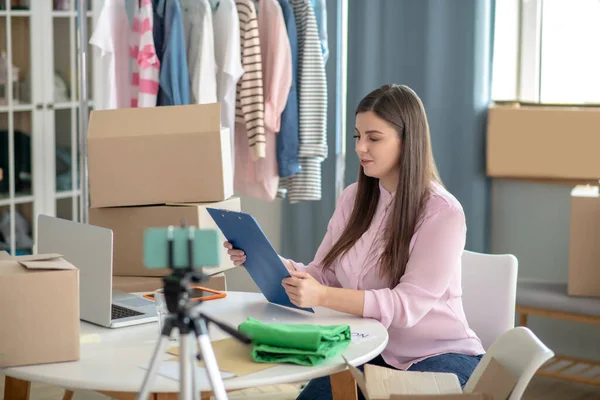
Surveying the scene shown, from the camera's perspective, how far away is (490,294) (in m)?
2.21

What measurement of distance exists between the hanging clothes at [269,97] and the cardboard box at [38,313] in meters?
1.89

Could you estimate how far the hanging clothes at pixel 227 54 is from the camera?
3.28m

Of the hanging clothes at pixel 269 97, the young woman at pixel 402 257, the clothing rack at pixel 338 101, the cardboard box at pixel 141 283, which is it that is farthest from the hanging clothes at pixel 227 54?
the young woman at pixel 402 257

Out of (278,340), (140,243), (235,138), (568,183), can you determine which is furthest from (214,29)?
(278,340)

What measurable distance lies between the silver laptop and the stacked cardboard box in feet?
1.52

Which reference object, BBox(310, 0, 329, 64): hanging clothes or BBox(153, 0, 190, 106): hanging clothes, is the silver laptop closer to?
BBox(153, 0, 190, 106): hanging clothes

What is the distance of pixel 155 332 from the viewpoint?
1870 mm

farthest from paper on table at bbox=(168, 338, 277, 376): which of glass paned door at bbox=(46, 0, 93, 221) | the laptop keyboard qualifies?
glass paned door at bbox=(46, 0, 93, 221)

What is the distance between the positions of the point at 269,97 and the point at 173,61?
16.8 inches

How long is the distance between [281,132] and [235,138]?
197mm

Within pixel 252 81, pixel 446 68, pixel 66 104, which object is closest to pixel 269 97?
pixel 252 81

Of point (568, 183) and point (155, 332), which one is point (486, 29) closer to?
point (568, 183)

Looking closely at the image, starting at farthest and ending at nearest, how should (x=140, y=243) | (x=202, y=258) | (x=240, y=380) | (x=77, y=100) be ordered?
(x=77, y=100)
(x=140, y=243)
(x=240, y=380)
(x=202, y=258)

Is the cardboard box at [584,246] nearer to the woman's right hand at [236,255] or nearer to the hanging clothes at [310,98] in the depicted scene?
the hanging clothes at [310,98]
